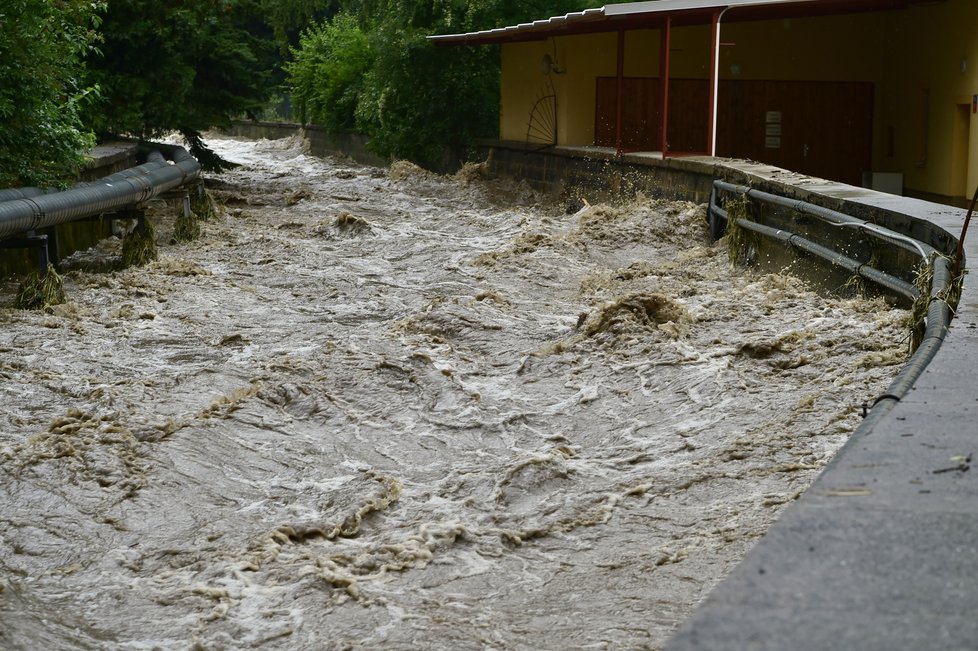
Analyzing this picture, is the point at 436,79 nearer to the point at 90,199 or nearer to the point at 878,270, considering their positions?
A: the point at 90,199

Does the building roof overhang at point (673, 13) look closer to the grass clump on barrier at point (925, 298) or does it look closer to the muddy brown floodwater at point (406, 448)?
the muddy brown floodwater at point (406, 448)

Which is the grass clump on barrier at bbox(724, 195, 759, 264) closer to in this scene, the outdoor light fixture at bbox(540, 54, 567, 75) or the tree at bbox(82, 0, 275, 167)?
the outdoor light fixture at bbox(540, 54, 567, 75)

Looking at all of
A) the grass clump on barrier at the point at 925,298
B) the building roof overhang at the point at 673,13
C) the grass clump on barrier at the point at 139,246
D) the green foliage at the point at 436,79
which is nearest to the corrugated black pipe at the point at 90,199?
the grass clump on barrier at the point at 139,246

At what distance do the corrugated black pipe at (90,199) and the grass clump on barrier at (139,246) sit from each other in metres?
0.39

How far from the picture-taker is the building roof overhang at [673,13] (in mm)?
16953

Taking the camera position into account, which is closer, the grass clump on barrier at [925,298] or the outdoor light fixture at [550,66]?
the grass clump on barrier at [925,298]

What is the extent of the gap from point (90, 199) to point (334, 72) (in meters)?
22.8

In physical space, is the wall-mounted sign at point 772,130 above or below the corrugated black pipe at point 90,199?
above

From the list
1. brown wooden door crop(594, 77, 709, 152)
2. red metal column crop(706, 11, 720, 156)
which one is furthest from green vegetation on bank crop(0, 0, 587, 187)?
red metal column crop(706, 11, 720, 156)

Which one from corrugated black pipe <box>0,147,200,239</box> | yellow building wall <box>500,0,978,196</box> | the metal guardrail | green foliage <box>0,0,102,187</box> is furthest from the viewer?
yellow building wall <box>500,0,978,196</box>

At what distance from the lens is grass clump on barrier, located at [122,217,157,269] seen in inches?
578

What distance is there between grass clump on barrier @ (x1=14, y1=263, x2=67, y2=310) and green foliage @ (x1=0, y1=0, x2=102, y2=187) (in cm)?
155

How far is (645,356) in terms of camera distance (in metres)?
9.79

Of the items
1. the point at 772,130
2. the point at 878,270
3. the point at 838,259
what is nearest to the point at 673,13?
the point at 772,130
